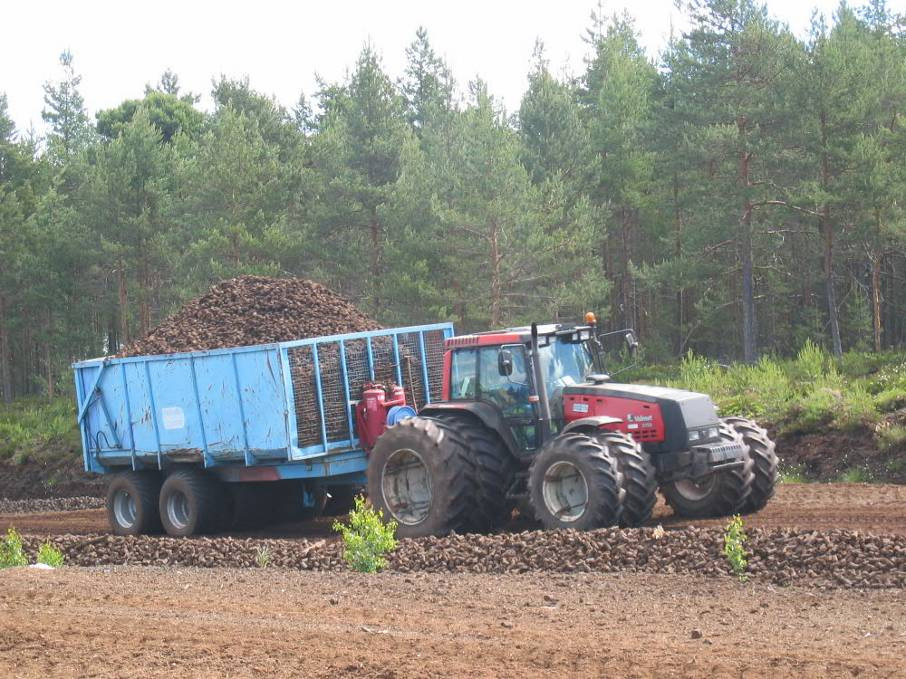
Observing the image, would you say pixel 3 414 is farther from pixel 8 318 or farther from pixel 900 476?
pixel 900 476

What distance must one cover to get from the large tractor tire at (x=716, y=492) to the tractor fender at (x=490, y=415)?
6.48 ft

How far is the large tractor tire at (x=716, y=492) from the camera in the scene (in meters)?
12.4

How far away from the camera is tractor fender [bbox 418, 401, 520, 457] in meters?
12.4

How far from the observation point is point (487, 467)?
40.5ft

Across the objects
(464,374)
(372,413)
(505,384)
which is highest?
(464,374)

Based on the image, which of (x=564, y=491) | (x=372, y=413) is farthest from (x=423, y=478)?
(x=564, y=491)

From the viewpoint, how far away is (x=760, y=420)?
20359 millimetres

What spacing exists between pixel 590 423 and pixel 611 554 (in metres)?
A: 1.73

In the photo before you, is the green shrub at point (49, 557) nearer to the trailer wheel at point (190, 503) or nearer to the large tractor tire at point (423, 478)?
the trailer wheel at point (190, 503)

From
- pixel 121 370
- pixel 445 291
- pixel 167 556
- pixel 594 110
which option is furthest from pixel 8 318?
pixel 167 556

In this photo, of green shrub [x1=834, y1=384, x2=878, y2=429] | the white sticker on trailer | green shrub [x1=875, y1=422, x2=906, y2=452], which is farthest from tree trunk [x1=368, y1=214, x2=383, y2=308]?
the white sticker on trailer

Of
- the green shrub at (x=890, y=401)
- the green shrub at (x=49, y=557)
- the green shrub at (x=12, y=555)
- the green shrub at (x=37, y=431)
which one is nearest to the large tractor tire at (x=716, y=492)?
the green shrub at (x=49, y=557)

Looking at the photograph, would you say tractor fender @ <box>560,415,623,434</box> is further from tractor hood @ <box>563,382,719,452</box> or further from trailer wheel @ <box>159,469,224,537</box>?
trailer wheel @ <box>159,469,224,537</box>

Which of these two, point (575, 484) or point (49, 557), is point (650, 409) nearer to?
point (575, 484)
